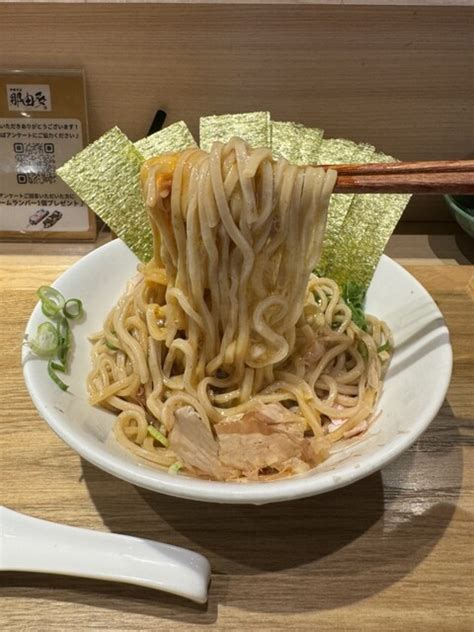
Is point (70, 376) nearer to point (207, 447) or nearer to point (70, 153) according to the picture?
point (207, 447)

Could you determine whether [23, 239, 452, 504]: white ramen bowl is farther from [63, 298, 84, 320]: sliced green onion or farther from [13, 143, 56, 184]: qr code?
[13, 143, 56, 184]: qr code

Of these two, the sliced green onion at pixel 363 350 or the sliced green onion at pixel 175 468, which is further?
the sliced green onion at pixel 363 350

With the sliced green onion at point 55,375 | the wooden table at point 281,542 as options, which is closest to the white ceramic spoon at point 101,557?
the wooden table at point 281,542

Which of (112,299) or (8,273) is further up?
(112,299)

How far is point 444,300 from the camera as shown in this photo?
2273 mm

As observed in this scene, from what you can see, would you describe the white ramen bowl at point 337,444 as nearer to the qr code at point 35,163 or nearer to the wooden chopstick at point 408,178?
the wooden chopstick at point 408,178

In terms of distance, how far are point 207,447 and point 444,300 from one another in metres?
1.15

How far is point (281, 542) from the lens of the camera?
5.00ft

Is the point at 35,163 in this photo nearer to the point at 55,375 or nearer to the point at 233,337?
the point at 55,375

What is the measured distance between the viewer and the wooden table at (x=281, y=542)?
1.38 m

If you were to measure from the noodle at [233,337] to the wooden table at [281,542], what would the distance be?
0.52 ft

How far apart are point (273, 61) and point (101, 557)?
73.5 inches

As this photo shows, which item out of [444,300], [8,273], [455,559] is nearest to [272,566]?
[455,559]

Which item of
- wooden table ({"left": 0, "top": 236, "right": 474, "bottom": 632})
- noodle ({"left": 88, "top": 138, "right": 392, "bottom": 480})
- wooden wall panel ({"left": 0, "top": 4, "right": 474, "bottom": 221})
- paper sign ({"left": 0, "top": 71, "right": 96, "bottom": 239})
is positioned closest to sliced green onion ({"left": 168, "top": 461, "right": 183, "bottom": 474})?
noodle ({"left": 88, "top": 138, "right": 392, "bottom": 480})
